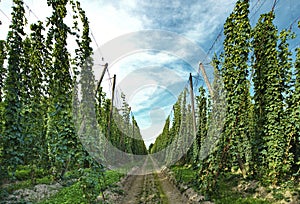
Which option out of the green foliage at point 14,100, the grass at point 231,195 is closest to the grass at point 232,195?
the grass at point 231,195

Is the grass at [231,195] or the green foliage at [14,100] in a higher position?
the green foliage at [14,100]

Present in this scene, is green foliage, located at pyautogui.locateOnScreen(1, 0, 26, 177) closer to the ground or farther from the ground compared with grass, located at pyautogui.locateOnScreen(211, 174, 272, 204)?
farther from the ground

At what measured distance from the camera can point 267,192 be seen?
7320 millimetres

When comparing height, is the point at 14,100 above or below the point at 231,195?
above

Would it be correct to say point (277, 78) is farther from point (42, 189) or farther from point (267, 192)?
point (42, 189)

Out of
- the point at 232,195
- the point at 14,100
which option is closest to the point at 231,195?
the point at 232,195

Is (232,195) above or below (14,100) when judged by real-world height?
below

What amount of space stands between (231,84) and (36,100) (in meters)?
8.48

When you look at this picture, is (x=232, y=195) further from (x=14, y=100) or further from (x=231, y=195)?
(x=14, y=100)

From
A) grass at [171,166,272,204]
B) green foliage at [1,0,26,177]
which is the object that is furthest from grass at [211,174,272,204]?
green foliage at [1,0,26,177]

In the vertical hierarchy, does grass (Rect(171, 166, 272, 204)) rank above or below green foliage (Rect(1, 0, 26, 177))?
below

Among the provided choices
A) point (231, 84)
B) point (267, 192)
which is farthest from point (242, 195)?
point (231, 84)

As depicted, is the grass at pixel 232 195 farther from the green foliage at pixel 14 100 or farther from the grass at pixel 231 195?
the green foliage at pixel 14 100

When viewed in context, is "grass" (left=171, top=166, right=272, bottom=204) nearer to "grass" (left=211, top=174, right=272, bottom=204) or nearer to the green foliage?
"grass" (left=211, top=174, right=272, bottom=204)
